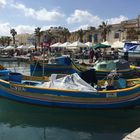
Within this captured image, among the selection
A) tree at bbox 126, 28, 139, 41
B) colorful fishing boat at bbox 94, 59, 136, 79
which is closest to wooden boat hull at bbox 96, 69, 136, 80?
colorful fishing boat at bbox 94, 59, 136, 79

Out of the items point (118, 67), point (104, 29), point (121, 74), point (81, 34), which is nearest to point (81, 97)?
point (121, 74)

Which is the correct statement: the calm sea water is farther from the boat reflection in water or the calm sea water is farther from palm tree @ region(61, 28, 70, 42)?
palm tree @ region(61, 28, 70, 42)

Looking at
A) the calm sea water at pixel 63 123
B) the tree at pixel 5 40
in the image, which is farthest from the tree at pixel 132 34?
the calm sea water at pixel 63 123

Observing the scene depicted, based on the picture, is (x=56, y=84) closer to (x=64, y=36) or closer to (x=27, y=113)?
(x=27, y=113)

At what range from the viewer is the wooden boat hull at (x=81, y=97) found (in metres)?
14.2

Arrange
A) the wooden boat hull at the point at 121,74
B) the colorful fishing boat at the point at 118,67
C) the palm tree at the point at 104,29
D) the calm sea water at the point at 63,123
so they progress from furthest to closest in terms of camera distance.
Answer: the palm tree at the point at 104,29 < the colorful fishing boat at the point at 118,67 < the wooden boat hull at the point at 121,74 < the calm sea water at the point at 63,123

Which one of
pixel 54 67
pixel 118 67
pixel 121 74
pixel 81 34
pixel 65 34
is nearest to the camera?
pixel 121 74

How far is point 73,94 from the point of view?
1452 centimetres

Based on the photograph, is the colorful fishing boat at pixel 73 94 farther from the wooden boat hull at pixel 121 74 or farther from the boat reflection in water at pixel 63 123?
the wooden boat hull at pixel 121 74

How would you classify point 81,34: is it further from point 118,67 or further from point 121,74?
point 121,74

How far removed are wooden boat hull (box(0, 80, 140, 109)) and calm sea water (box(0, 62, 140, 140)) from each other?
1.30ft

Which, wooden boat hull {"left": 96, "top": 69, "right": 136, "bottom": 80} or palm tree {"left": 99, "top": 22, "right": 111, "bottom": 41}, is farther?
palm tree {"left": 99, "top": 22, "right": 111, "bottom": 41}

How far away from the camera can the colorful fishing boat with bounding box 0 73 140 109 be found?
14.2 meters

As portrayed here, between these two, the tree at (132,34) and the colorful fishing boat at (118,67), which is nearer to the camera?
the colorful fishing boat at (118,67)
